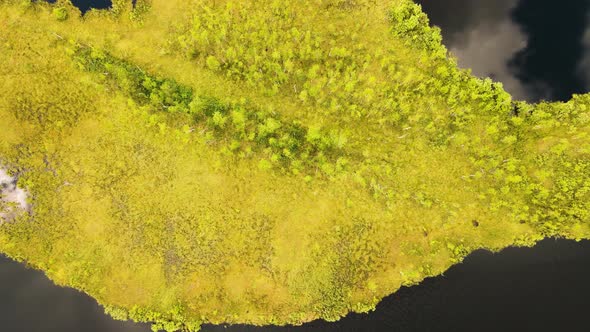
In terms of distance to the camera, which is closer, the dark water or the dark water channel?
the dark water channel

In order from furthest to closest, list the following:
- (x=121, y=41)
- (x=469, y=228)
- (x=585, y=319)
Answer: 1. (x=121, y=41)
2. (x=469, y=228)
3. (x=585, y=319)

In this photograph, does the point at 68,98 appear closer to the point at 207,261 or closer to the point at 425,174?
the point at 207,261

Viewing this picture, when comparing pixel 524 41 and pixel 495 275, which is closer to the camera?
pixel 495 275

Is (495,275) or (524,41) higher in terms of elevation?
(524,41)

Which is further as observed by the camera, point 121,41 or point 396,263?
point 121,41

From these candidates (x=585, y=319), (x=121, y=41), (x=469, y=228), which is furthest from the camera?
(x=121, y=41)

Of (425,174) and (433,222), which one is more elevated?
(425,174)

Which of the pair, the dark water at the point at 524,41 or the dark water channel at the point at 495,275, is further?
the dark water at the point at 524,41

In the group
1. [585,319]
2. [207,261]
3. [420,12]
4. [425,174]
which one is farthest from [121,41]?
[585,319]
